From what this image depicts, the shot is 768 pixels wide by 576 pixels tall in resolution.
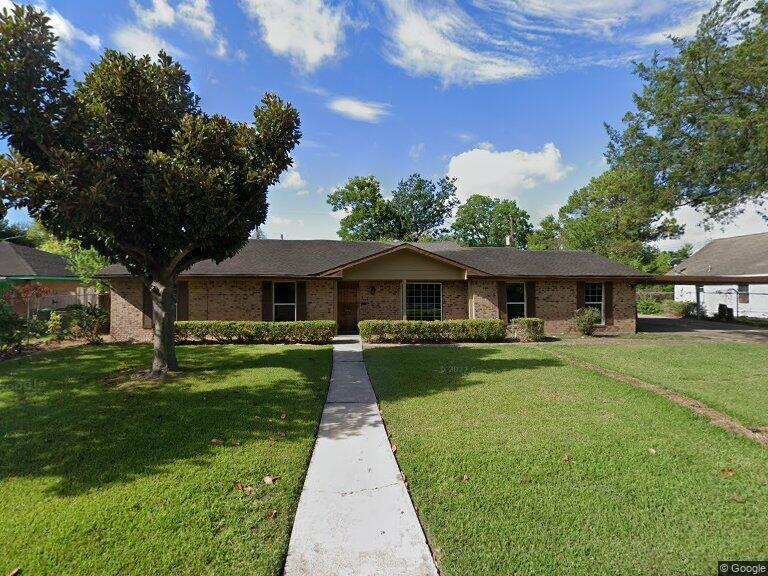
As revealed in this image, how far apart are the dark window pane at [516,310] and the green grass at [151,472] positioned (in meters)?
10.9

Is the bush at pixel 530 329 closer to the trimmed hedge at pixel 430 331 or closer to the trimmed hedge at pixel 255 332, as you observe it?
the trimmed hedge at pixel 430 331

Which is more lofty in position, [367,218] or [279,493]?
[367,218]

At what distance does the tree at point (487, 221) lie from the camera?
5159 cm

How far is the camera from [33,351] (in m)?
12.3

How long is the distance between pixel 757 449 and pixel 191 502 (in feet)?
21.7

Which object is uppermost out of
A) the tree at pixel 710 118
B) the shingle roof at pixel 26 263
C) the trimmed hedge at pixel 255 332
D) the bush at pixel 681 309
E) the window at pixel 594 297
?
the tree at pixel 710 118

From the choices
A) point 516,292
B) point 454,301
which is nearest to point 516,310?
point 516,292

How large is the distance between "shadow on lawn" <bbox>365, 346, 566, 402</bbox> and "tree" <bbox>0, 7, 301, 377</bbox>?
195 inches

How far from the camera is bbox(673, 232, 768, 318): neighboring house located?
2392 cm

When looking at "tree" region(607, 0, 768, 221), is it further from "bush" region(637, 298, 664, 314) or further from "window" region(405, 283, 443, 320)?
"bush" region(637, 298, 664, 314)

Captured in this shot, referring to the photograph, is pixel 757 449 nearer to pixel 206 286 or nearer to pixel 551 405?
pixel 551 405

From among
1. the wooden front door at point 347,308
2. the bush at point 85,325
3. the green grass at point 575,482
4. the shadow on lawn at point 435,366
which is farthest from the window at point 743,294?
the bush at point 85,325

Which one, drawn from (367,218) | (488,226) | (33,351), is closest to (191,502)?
(33,351)

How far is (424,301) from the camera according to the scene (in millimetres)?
16984
